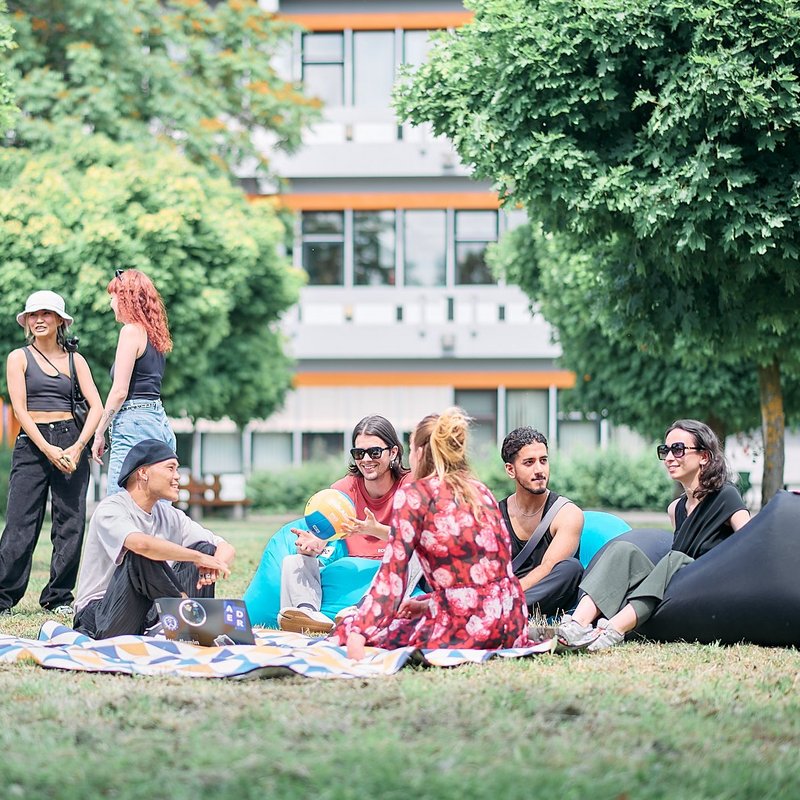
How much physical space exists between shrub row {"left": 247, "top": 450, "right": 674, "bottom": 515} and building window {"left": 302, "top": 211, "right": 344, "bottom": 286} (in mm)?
5558

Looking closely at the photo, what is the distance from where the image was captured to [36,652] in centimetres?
686

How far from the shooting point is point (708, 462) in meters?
8.44

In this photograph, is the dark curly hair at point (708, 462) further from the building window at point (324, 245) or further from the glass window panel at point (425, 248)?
the building window at point (324, 245)

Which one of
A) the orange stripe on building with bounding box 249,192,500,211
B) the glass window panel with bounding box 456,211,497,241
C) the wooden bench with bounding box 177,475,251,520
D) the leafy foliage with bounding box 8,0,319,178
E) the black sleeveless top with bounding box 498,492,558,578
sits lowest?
the wooden bench with bounding box 177,475,251,520

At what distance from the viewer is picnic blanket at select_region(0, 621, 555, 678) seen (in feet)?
21.1

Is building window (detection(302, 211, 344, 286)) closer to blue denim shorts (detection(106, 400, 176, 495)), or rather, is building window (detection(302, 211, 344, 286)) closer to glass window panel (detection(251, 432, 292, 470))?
glass window panel (detection(251, 432, 292, 470))

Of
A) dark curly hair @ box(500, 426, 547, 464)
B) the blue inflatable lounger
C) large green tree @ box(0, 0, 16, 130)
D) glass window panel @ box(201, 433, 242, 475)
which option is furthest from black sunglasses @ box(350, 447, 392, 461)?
glass window panel @ box(201, 433, 242, 475)

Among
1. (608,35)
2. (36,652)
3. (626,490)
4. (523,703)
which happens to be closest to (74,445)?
(36,652)

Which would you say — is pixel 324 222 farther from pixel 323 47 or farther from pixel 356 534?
pixel 356 534

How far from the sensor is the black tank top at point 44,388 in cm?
955

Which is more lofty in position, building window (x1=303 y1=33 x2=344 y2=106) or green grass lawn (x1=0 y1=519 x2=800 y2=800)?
Result: building window (x1=303 y1=33 x2=344 y2=106)

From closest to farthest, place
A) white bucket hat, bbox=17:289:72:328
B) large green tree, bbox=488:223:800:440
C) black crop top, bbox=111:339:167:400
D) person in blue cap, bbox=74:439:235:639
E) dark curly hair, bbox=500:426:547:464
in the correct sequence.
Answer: person in blue cap, bbox=74:439:235:639, dark curly hair, bbox=500:426:547:464, black crop top, bbox=111:339:167:400, white bucket hat, bbox=17:289:72:328, large green tree, bbox=488:223:800:440

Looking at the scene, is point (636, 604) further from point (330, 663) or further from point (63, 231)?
point (63, 231)

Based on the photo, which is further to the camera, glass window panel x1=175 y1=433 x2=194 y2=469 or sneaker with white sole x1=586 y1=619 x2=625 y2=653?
glass window panel x1=175 y1=433 x2=194 y2=469
